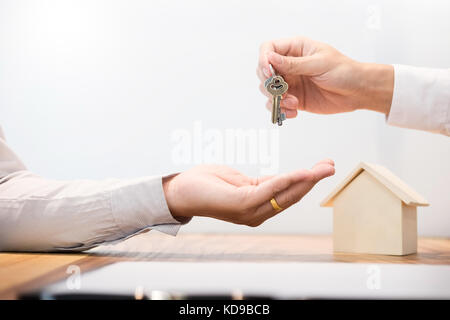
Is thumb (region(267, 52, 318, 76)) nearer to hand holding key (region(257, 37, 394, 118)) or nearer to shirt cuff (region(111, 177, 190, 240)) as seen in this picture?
hand holding key (region(257, 37, 394, 118))

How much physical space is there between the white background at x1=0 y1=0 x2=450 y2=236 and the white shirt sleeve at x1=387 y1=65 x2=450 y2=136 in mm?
503

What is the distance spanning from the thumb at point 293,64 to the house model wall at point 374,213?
0.20 metres

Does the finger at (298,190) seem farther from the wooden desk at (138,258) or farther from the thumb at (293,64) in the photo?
the thumb at (293,64)

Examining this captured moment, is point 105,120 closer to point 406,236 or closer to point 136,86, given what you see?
point 136,86

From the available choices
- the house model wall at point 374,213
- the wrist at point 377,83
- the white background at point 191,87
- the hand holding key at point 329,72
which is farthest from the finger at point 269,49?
the white background at point 191,87

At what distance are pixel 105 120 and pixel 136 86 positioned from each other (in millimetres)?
145

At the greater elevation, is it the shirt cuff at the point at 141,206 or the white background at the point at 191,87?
the white background at the point at 191,87

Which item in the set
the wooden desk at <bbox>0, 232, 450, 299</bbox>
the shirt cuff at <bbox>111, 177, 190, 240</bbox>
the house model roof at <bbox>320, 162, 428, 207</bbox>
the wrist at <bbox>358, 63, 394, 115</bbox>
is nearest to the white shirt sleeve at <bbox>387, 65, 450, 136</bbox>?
the wrist at <bbox>358, 63, 394, 115</bbox>

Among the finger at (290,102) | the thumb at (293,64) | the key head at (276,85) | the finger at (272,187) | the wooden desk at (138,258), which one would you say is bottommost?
the wooden desk at (138,258)

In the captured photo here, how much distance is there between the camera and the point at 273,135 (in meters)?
1.39

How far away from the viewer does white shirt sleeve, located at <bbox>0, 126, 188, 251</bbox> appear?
2.33 feet

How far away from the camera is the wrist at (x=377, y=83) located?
87 cm

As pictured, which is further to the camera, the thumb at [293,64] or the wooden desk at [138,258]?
the thumb at [293,64]
